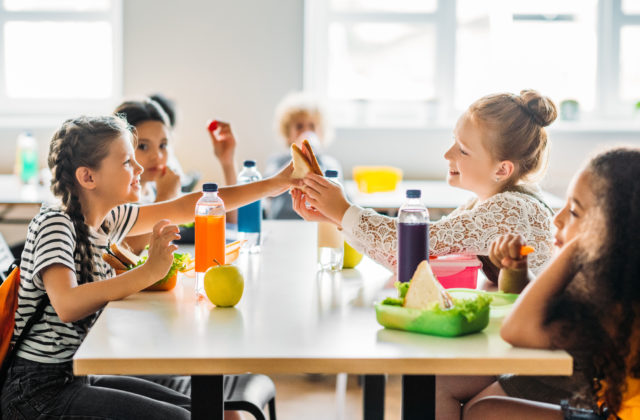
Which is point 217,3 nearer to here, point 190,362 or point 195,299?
point 195,299

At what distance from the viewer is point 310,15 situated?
14.9ft

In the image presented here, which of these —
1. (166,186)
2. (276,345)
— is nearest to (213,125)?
(166,186)

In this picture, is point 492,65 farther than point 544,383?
Yes

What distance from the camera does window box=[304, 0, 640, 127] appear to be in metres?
4.69

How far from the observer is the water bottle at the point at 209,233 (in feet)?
5.52

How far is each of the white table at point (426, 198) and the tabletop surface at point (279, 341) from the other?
185cm

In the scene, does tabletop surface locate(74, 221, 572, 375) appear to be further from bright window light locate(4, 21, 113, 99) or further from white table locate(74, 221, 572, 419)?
bright window light locate(4, 21, 113, 99)

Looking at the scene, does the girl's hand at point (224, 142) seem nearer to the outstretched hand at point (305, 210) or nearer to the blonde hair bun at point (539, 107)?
the outstretched hand at point (305, 210)

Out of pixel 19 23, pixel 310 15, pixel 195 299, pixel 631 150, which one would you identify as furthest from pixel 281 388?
pixel 19 23

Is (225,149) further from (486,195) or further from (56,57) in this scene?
(56,57)

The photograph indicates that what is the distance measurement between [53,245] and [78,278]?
118mm

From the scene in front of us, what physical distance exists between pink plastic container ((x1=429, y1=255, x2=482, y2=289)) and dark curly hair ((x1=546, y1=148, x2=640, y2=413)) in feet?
1.27

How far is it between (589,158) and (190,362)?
79cm

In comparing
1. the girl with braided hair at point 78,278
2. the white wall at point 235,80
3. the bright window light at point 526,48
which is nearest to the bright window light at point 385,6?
the bright window light at point 526,48
